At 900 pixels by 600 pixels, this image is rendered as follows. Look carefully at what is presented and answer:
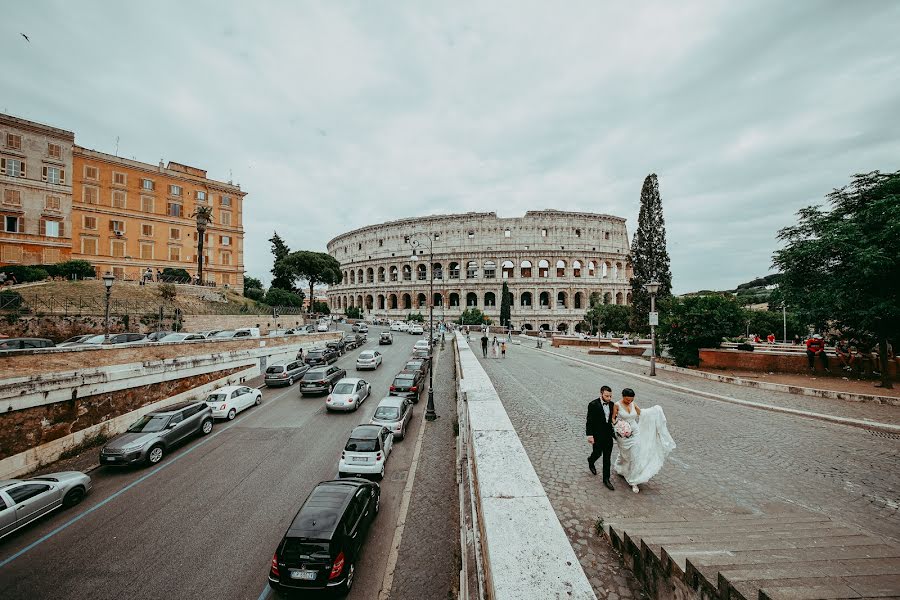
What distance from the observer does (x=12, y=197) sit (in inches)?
1165

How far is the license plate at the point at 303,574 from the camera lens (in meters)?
5.64

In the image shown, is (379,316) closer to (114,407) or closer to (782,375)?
(114,407)

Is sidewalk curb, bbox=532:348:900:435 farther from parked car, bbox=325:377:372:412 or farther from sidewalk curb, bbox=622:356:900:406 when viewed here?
parked car, bbox=325:377:372:412

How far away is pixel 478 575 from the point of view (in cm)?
378

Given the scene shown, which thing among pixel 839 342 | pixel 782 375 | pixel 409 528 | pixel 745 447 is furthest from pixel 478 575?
pixel 839 342

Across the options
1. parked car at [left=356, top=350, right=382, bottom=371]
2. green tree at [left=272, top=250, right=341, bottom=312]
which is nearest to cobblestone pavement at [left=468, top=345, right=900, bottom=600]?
parked car at [left=356, top=350, right=382, bottom=371]

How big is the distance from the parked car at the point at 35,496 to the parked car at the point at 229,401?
214 inches

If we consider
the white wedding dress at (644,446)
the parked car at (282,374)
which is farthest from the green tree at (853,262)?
the parked car at (282,374)

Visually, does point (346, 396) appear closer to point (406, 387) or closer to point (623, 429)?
point (406, 387)

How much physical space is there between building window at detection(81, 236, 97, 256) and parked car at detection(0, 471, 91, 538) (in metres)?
36.0

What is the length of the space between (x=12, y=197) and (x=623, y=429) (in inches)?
1837

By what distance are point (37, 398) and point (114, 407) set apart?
277 centimetres

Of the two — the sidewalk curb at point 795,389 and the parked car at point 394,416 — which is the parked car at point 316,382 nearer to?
the parked car at point 394,416

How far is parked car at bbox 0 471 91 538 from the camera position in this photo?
7.62 meters
